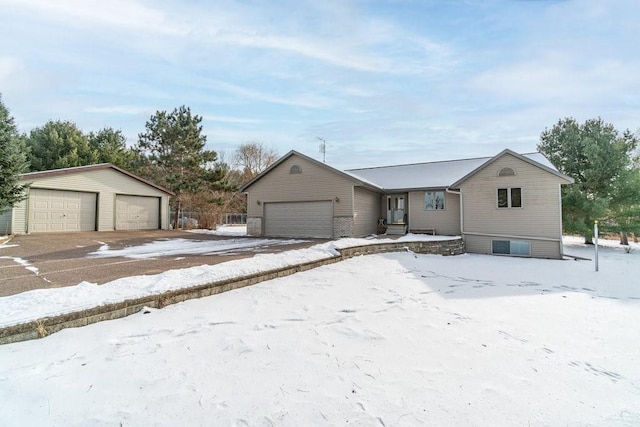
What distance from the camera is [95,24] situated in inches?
361

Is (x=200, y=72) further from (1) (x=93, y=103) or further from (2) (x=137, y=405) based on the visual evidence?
(2) (x=137, y=405)

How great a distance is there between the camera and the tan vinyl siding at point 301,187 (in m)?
16.0

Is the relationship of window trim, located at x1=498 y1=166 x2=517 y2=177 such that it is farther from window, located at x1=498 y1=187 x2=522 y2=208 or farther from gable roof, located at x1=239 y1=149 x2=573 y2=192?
window, located at x1=498 y1=187 x2=522 y2=208

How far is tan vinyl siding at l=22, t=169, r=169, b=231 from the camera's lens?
15.9 metres

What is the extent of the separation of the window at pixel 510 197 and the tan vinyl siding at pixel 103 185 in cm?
1973

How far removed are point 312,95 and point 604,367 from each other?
14.7 meters

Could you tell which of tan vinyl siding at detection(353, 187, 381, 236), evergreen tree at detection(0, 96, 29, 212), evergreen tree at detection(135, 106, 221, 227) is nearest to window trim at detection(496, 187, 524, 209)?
tan vinyl siding at detection(353, 187, 381, 236)

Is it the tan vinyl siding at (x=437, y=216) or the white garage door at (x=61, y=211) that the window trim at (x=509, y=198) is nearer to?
the tan vinyl siding at (x=437, y=216)

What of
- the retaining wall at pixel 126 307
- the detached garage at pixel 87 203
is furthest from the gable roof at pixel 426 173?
the detached garage at pixel 87 203

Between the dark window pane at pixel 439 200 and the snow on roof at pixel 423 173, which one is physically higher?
the snow on roof at pixel 423 173

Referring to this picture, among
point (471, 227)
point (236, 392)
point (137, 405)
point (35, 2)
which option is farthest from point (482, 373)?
point (471, 227)

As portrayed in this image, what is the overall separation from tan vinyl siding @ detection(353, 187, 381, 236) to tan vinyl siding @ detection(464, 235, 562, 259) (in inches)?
194

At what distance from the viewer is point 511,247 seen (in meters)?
14.4

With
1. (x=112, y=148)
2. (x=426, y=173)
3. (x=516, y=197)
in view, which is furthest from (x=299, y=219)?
(x=112, y=148)
